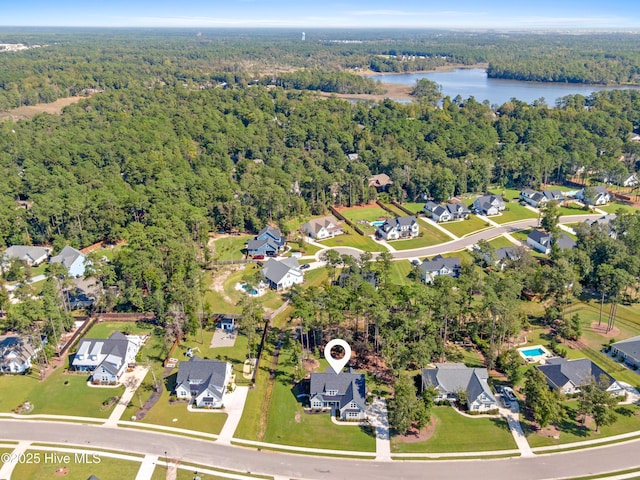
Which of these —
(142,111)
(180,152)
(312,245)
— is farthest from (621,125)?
(142,111)

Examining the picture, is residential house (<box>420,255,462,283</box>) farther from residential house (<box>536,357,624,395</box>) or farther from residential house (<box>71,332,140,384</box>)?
residential house (<box>71,332,140,384</box>)

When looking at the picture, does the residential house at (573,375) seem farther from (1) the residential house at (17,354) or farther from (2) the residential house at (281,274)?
(1) the residential house at (17,354)

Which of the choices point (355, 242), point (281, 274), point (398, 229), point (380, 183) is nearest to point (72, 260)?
point (281, 274)

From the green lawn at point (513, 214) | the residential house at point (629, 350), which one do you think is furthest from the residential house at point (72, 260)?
the green lawn at point (513, 214)

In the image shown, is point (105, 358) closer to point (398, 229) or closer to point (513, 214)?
point (398, 229)

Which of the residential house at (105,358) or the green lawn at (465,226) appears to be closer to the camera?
the residential house at (105,358)

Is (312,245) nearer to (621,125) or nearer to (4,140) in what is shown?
(4,140)
